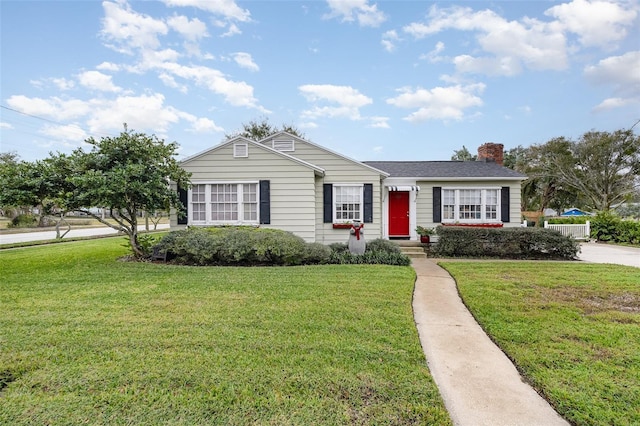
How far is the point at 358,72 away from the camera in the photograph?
15.0m

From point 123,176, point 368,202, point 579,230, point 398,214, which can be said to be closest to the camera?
point 123,176

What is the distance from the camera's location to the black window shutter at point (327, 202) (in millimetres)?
12055

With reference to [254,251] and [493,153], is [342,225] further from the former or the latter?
[493,153]

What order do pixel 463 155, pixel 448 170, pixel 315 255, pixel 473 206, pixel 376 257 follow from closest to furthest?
pixel 315 255
pixel 376 257
pixel 473 206
pixel 448 170
pixel 463 155

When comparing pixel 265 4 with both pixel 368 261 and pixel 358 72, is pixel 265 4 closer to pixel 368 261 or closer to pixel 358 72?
pixel 358 72

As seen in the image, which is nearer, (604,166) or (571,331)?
(571,331)

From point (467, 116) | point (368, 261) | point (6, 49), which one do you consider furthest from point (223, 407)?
point (467, 116)

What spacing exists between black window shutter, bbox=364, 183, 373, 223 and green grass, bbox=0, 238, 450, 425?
5.68 metres

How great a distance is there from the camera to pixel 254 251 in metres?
8.63

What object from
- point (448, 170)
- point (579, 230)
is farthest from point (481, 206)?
point (579, 230)

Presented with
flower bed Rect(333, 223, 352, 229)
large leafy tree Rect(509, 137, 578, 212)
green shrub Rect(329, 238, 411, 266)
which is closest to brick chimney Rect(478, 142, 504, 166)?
flower bed Rect(333, 223, 352, 229)

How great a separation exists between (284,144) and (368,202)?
13.3 ft

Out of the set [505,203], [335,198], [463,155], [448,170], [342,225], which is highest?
[463,155]

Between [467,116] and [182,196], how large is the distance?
49.6ft
